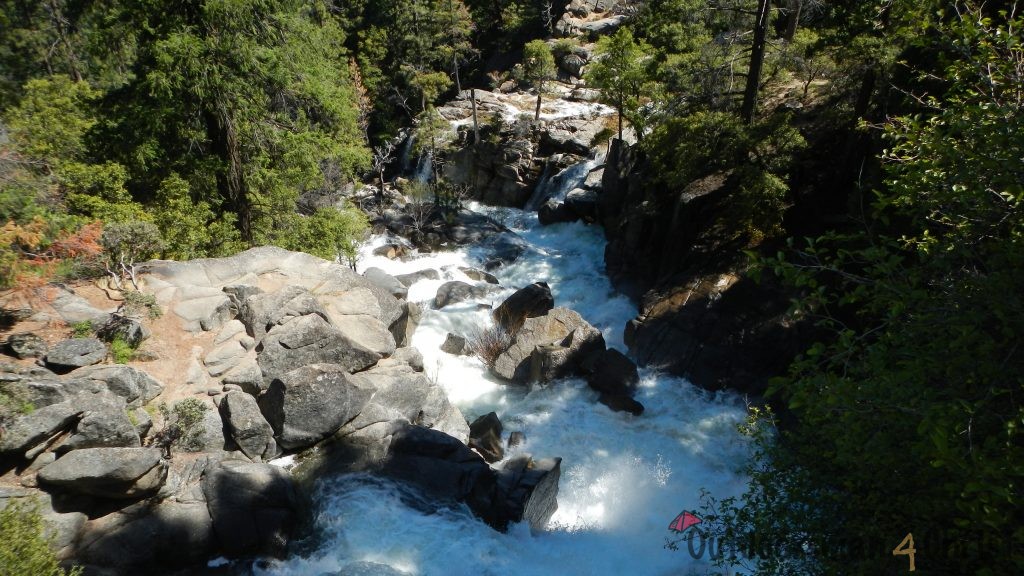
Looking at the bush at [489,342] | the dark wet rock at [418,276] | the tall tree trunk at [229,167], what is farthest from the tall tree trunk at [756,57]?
the tall tree trunk at [229,167]

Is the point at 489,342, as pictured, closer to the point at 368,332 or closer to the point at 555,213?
the point at 368,332

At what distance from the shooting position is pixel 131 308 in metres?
10.5

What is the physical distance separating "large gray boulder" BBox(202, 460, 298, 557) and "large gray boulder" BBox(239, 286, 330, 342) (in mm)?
3297

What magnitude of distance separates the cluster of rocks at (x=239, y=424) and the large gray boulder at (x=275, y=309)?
3cm

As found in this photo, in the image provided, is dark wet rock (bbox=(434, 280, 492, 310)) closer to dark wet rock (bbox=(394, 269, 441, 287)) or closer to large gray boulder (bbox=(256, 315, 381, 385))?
dark wet rock (bbox=(394, 269, 441, 287))

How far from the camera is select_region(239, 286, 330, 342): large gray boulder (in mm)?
11180

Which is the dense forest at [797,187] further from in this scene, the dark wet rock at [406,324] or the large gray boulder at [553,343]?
the large gray boulder at [553,343]

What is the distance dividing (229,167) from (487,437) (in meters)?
9.84

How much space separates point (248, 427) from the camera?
9.30 m

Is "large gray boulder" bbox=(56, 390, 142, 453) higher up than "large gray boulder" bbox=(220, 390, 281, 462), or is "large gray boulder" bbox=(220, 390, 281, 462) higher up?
"large gray boulder" bbox=(56, 390, 142, 453)

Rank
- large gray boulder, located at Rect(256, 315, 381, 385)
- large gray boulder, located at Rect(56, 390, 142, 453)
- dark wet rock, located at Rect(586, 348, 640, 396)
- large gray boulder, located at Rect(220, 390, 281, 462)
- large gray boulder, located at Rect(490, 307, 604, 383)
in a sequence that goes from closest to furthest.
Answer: large gray boulder, located at Rect(56, 390, 142, 453) < large gray boulder, located at Rect(220, 390, 281, 462) < large gray boulder, located at Rect(256, 315, 381, 385) < dark wet rock, located at Rect(586, 348, 640, 396) < large gray boulder, located at Rect(490, 307, 604, 383)

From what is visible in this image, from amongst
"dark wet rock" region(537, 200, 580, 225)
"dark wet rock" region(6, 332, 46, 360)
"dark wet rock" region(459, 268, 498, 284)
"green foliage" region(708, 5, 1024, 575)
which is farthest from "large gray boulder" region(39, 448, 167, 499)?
"dark wet rock" region(537, 200, 580, 225)

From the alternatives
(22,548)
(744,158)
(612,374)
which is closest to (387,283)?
(612,374)

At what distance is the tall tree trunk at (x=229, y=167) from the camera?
1323cm
